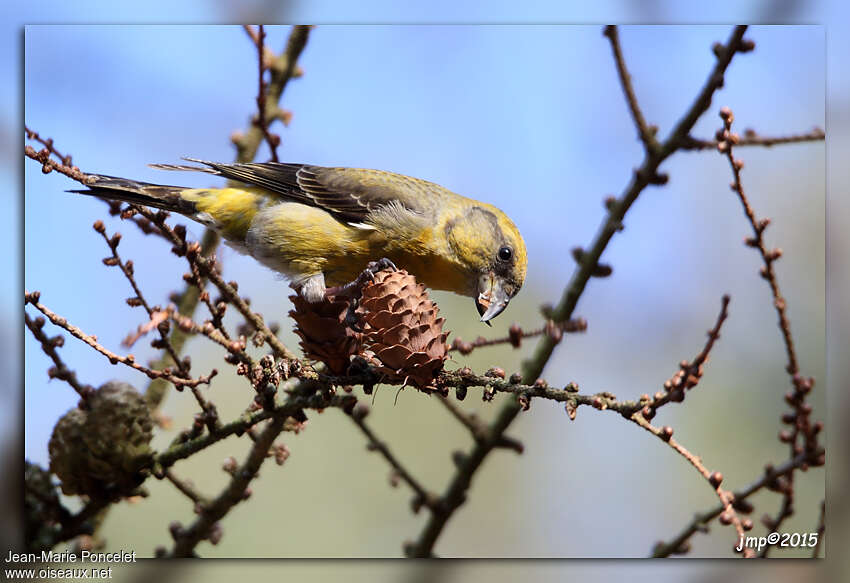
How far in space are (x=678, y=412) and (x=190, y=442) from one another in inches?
60.6

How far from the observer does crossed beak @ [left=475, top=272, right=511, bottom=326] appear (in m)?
1.93

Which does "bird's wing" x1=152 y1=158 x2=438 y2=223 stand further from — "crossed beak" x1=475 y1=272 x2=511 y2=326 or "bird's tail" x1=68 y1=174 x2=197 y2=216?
"crossed beak" x1=475 y1=272 x2=511 y2=326

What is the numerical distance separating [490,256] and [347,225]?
0.40 m

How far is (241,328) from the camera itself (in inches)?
78.0

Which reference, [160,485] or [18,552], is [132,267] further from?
[18,552]

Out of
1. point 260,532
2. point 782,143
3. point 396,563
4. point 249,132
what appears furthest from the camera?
point 249,132

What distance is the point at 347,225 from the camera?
210cm

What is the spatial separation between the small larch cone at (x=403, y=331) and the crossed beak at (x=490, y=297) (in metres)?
0.46

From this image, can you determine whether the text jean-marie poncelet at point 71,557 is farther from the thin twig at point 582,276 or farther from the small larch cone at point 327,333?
the small larch cone at point 327,333

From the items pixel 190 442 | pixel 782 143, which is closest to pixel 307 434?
pixel 190 442

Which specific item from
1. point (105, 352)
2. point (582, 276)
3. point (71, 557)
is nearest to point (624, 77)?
point (582, 276)

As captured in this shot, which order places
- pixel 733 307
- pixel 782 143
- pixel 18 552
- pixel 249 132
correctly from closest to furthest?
pixel 782 143 < pixel 18 552 < pixel 249 132 < pixel 733 307

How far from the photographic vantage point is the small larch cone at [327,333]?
1.55 m

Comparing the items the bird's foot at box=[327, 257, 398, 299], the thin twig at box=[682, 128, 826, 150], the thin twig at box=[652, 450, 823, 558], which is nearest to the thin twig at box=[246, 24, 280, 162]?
the bird's foot at box=[327, 257, 398, 299]
